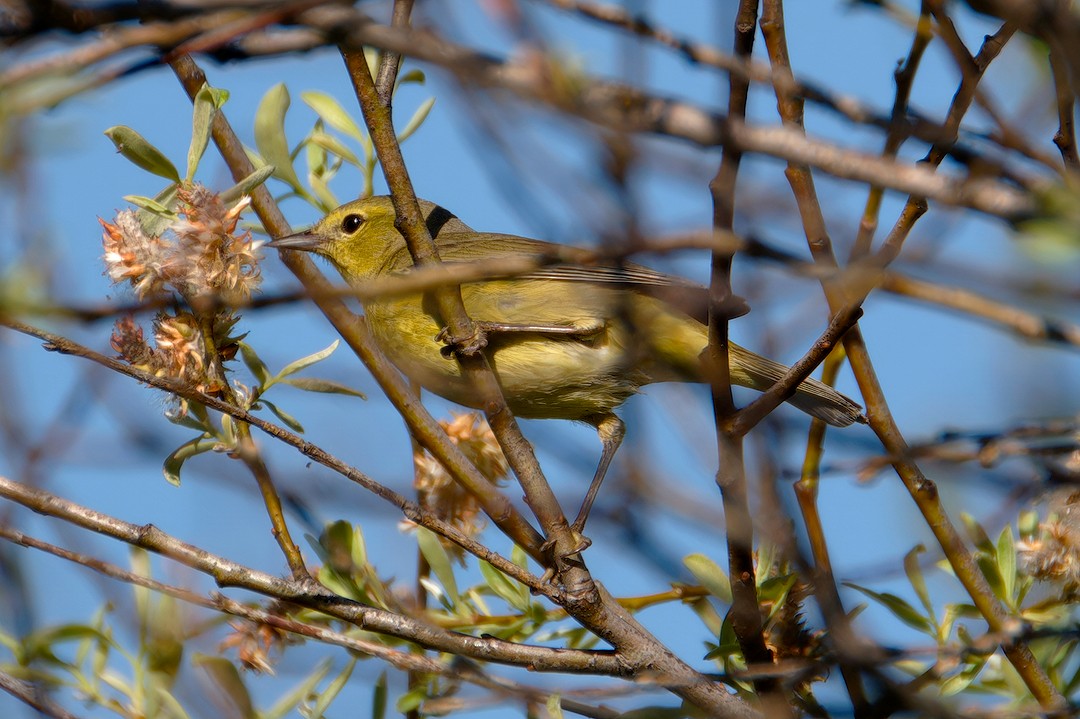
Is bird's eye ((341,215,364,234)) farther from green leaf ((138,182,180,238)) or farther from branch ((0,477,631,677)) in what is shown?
branch ((0,477,631,677))

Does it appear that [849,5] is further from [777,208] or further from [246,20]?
[246,20]

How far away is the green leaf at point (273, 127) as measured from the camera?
395cm

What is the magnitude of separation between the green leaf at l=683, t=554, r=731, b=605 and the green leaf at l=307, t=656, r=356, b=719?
105 centimetres

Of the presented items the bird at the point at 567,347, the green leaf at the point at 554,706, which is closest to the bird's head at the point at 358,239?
the bird at the point at 567,347

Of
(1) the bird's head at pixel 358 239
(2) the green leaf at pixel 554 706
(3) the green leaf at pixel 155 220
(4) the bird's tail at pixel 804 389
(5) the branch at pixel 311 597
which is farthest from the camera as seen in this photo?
(1) the bird's head at pixel 358 239

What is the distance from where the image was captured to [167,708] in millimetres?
3119

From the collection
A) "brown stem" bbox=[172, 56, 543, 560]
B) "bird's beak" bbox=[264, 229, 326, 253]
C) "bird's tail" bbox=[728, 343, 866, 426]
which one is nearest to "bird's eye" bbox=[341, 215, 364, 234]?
"bird's beak" bbox=[264, 229, 326, 253]

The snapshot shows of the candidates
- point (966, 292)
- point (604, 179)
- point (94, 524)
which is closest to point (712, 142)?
point (604, 179)

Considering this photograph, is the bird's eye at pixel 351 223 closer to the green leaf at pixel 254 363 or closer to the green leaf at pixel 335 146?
the green leaf at pixel 335 146

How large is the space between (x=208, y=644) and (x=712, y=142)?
99.4 inches

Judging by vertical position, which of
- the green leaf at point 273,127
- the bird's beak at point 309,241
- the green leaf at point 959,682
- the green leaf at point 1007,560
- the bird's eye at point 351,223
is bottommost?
the green leaf at point 959,682

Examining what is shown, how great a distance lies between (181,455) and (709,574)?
1.59 m

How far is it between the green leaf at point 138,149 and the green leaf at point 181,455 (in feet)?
2.51

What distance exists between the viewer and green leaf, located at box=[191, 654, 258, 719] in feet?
9.93
